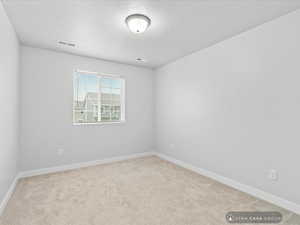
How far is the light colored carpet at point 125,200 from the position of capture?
175 centimetres

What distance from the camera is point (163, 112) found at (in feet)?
13.8

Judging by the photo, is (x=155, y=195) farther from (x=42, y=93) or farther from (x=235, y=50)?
(x=42, y=93)

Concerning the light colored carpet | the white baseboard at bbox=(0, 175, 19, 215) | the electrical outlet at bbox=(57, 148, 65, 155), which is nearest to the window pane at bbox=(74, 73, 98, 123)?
the electrical outlet at bbox=(57, 148, 65, 155)

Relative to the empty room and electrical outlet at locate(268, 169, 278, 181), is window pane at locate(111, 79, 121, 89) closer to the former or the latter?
the empty room

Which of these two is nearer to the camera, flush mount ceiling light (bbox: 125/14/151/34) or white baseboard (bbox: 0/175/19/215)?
white baseboard (bbox: 0/175/19/215)

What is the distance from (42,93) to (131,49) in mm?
2023

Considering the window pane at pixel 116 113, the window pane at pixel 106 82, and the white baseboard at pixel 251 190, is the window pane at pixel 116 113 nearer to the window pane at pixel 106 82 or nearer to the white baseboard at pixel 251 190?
the window pane at pixel 106 82

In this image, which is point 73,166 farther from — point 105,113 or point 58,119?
point 105,113

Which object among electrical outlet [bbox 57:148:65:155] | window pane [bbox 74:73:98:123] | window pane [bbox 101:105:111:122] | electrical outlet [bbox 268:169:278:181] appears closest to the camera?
electrical outlet [bbox 268:169:278:181]

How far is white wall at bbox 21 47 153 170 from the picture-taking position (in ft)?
9.71
